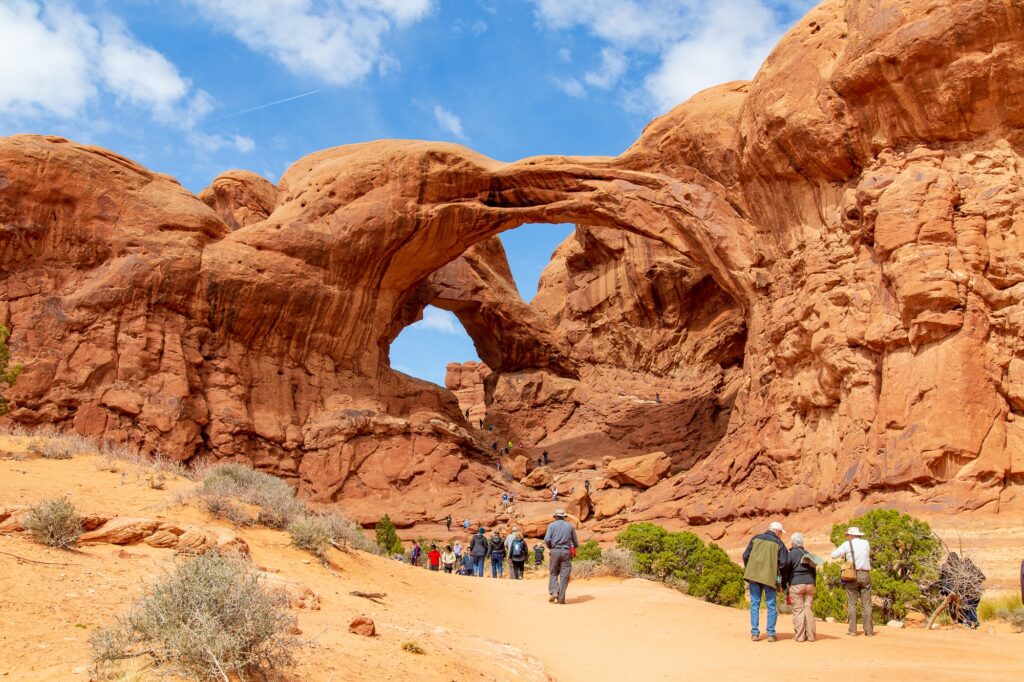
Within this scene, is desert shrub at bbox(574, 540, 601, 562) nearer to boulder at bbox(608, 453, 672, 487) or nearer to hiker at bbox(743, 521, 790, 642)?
hiker at bbox(743, 521, 790, 642)

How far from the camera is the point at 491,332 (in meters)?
36.8

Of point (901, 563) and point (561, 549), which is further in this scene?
point (901, 563)

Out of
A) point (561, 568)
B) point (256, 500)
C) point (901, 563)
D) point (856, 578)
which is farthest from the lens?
point (901, 563)

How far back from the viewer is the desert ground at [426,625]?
5406 millimetres

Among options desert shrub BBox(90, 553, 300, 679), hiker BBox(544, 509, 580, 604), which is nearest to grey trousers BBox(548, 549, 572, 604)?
hiker BBox(544, 509, 580, 604)

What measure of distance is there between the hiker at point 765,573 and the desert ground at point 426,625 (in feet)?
0.97

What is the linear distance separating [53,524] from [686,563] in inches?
407

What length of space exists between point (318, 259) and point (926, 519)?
17390 mm

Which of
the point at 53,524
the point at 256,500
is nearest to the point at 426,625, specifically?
the point at 53,524

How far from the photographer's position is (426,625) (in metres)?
7.96

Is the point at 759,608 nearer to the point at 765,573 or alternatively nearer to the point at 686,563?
the point at 765,573

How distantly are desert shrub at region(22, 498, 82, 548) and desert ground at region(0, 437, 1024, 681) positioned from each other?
13 centimetres

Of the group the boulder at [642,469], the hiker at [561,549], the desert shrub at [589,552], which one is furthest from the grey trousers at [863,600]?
the boulder at [642,469]

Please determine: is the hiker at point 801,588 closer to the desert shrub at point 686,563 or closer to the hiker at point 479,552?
the desert shrub at point 686,563
